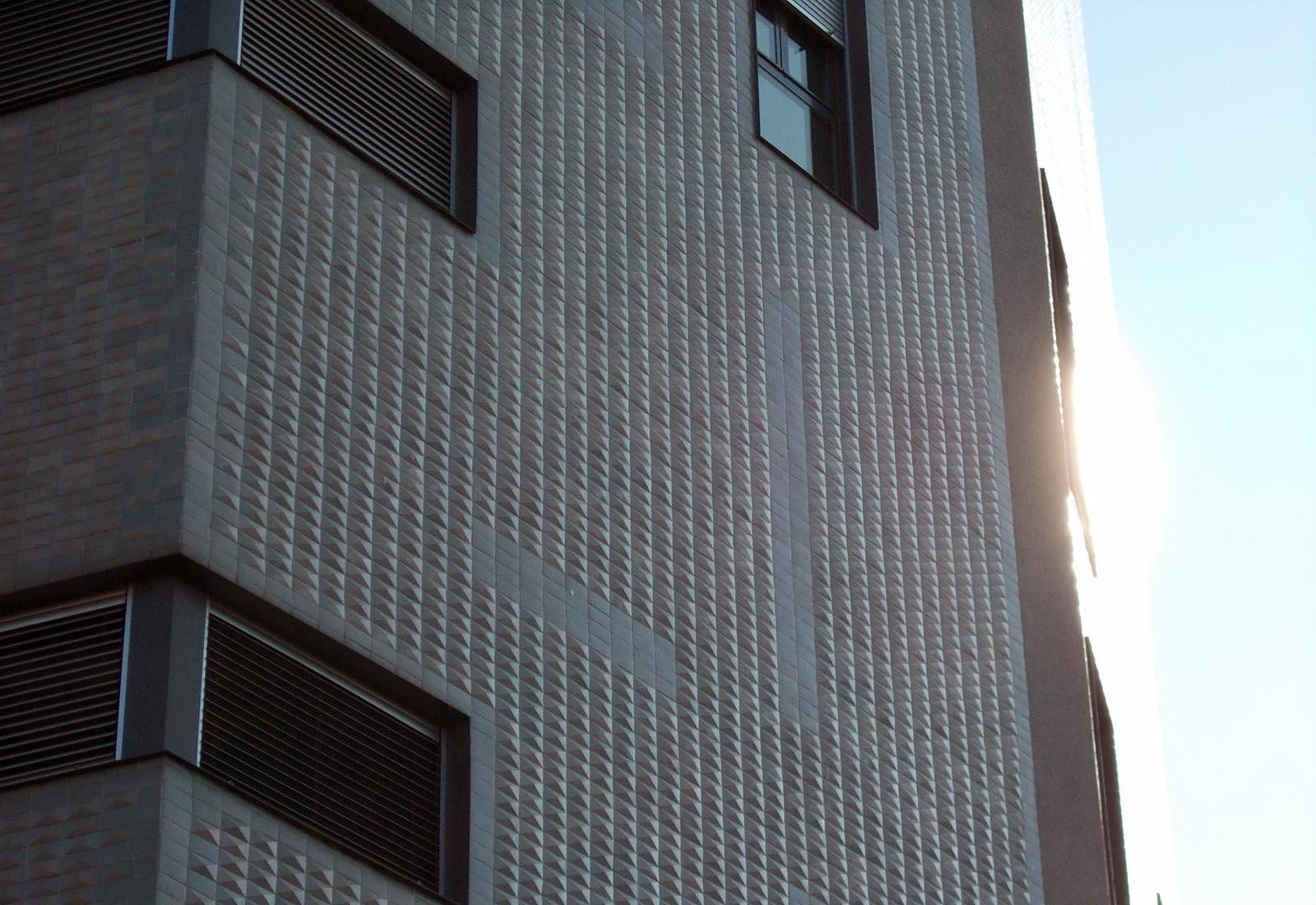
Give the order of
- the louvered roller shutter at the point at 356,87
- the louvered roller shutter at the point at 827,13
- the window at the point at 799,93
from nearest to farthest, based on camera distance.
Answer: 1. the louvered roller shutter at the point at 356,87
2. the window at the point at 799,93
3. the louvered roller shutter at the point at 827,13

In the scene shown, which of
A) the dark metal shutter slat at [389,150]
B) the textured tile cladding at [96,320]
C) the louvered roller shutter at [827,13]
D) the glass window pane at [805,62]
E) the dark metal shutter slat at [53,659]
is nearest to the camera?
the dark metal shutter slat at [53,659]

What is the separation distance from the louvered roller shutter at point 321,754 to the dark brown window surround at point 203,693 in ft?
0.04

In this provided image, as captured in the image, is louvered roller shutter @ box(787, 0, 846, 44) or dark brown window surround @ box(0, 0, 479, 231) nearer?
dark brown window surround @ box(0, 0, 479, 231)

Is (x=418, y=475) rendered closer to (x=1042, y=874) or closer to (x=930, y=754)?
(x=930, y=754)

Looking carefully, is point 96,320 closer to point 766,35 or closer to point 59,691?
point 59,691

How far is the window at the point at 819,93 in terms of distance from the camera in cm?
1625

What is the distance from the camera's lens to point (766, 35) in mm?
16656

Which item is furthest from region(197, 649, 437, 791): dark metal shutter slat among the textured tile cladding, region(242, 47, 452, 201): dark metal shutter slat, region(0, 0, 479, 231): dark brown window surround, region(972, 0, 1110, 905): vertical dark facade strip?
region(972, 0, 1110, 905): vertical dark facade strip

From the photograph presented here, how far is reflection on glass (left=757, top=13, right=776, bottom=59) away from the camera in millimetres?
16484

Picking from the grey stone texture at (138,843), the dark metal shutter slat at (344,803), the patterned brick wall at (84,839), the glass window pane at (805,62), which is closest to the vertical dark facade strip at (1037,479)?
the glass window pane at (805,62)

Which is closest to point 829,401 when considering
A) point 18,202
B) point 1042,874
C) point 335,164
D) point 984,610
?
point 984,610

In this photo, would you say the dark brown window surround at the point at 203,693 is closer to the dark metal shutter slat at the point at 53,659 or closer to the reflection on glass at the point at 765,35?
the dark metal shutter slat at the point at 53,659

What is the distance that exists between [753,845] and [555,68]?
441 centimetres

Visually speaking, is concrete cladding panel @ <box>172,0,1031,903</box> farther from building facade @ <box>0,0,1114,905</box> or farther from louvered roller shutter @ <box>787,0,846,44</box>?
louvered roller shutter @ <box>787,0,846,44</box>
